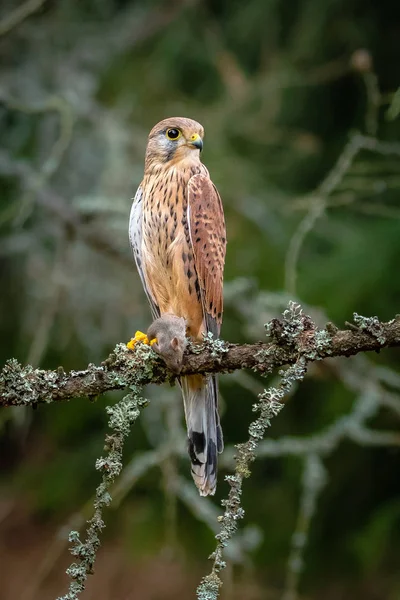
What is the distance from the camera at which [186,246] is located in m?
3.51

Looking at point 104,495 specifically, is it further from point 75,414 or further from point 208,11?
point 208,11

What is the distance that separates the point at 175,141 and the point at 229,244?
2093 mm

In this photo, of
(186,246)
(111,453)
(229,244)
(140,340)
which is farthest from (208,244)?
(229,244)

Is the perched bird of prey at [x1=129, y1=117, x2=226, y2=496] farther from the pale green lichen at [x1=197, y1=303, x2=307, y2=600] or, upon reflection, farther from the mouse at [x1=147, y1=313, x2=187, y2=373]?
the pale green lichen at [x1=197, y1=303, x2=307, y2=600]

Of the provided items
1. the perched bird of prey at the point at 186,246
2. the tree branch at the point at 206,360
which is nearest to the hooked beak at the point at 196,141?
the perched bird of prey at the point at 186,246

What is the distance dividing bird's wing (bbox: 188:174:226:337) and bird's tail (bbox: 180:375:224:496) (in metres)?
0.24

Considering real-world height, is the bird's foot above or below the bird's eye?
below

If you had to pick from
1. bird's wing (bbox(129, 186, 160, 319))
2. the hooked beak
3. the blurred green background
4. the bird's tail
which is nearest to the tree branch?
the bird's tail

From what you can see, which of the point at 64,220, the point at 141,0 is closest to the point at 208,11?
the point at 141,0

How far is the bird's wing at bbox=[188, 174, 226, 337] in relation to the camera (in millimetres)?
3473

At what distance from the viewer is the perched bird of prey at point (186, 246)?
338cm

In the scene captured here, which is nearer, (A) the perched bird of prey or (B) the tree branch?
(B) the tree branch

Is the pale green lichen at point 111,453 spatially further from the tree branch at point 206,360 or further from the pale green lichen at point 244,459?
the pale green lichen at point 244,459

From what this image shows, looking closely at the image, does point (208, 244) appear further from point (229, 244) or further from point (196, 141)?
point (229, 244)
